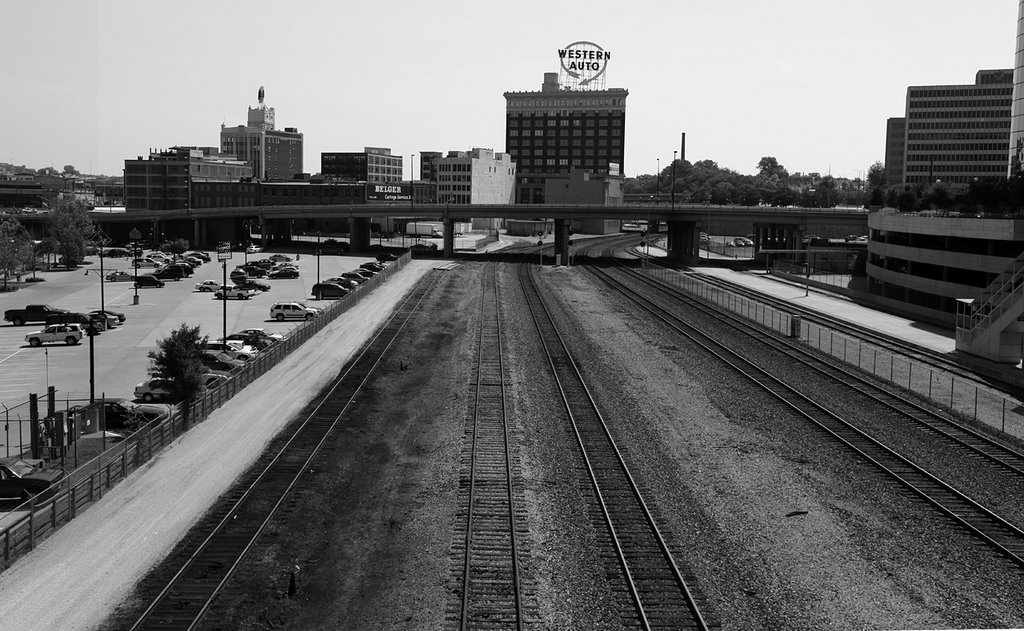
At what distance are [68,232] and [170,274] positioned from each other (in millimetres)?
25849

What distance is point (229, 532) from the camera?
Answer: 25875 mm

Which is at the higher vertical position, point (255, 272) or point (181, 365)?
point (255, 272)

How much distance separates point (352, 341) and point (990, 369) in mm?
35317

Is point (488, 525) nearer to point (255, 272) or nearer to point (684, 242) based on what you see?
point (255, 272)

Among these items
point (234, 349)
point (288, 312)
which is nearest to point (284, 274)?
point (288, 312)

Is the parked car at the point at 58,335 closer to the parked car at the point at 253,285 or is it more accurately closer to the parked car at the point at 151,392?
the parked car at the point at 151,392

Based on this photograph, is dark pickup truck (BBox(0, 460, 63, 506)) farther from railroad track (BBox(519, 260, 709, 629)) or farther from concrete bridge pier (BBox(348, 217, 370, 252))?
concrete bridge pier (BBox(348, 217, 370, 252))

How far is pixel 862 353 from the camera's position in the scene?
5597 cm

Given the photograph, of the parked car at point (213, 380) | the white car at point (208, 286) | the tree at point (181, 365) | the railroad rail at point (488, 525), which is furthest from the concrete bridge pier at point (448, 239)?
the tree at point (181, 365)

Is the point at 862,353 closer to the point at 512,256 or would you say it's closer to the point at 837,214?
the point at 837,214

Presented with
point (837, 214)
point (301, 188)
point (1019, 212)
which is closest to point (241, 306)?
Answer: point (1019, 212)

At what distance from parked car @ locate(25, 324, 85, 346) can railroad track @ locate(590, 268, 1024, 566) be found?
36.5 metres

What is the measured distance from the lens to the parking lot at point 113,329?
4466cm

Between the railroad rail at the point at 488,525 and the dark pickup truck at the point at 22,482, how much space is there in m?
11.9
